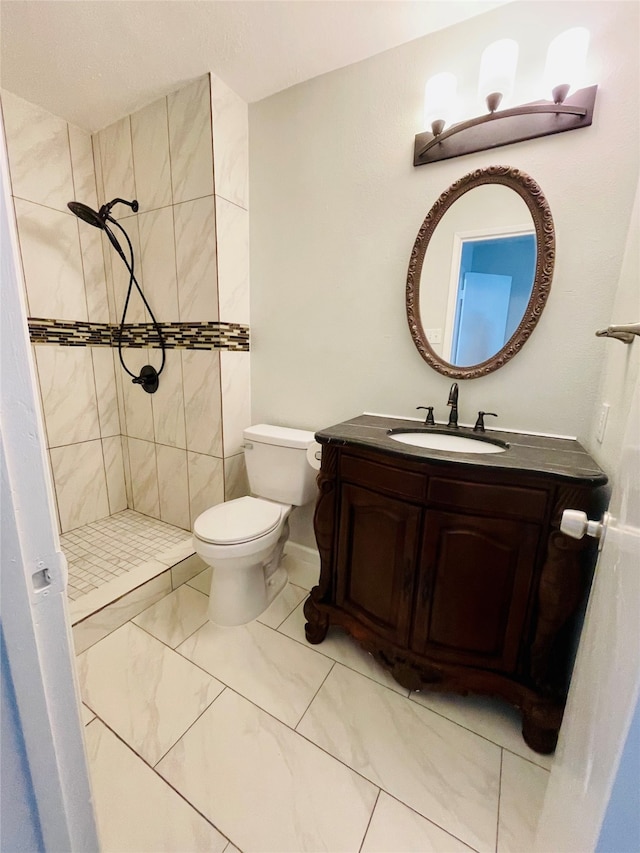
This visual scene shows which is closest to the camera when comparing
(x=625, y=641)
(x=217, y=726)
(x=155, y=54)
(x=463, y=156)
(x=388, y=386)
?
(x=625, y=641)

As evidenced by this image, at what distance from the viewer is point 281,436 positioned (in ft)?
5.45

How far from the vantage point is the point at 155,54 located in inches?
55.4

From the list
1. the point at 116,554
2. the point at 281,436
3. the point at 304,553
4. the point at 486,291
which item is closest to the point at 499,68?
the point at 486,291

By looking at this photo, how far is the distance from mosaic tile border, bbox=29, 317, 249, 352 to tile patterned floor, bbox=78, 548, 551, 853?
135cm

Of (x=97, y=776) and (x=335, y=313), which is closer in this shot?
(x=97, y=776)

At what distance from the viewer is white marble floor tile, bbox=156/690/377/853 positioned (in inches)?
34.6

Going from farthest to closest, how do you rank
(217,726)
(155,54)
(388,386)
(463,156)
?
(388,386) → (155,54) → (463,156) → (217,726)

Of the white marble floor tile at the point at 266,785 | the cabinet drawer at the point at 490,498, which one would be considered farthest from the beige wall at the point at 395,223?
the white marble floor tile at the point at 266,785

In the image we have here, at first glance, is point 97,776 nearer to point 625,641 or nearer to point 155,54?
point 625,641

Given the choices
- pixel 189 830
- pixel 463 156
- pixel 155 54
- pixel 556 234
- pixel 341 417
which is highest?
pixel 155 54

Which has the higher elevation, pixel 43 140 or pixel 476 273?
pixel 43 140

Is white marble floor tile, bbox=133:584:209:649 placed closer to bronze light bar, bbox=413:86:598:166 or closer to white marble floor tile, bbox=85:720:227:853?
white marble floor tile, bbox=85:720:227:853

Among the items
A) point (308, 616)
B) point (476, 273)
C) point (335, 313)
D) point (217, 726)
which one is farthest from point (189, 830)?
point (476, 273)

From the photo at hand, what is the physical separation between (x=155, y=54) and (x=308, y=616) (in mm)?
2347
